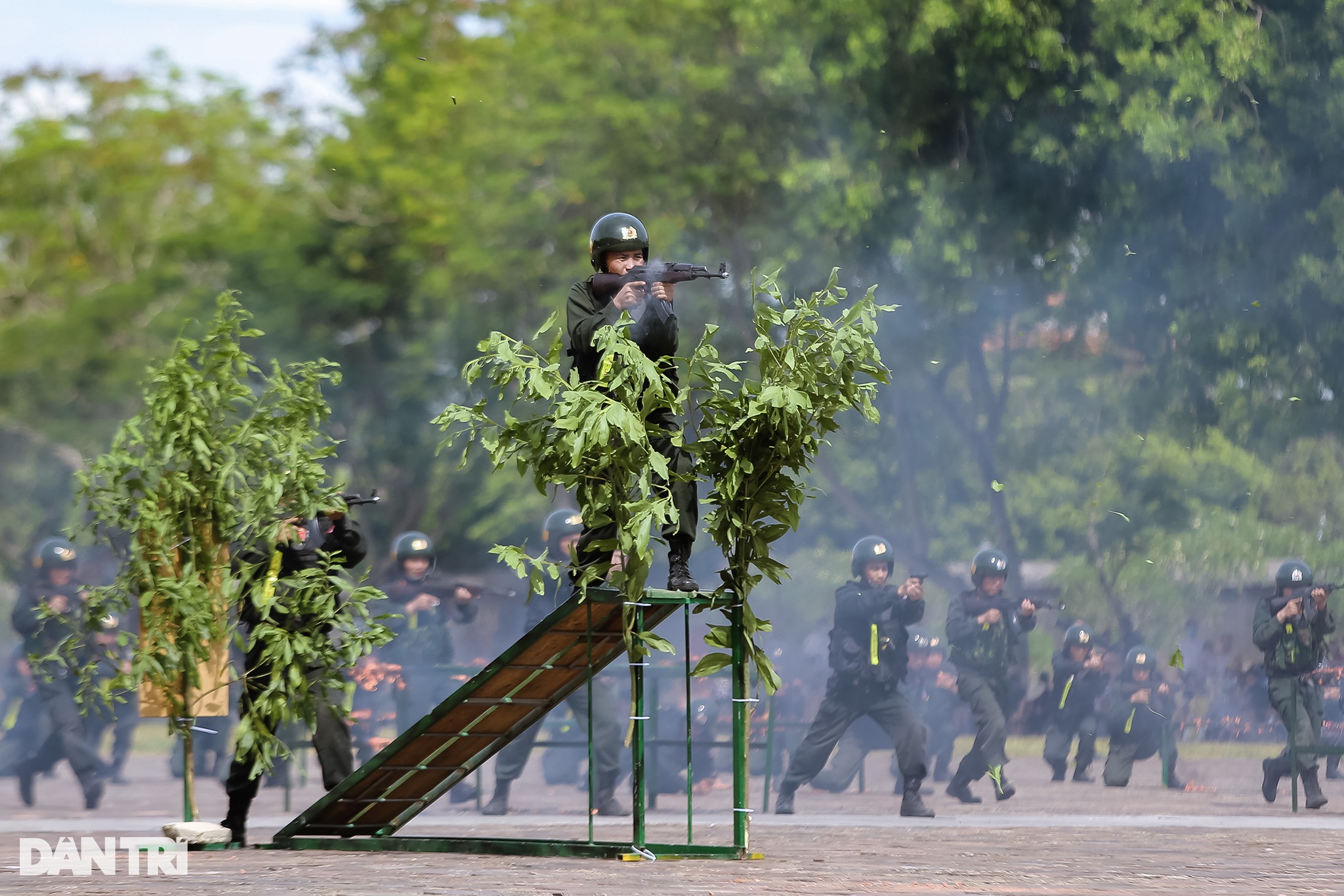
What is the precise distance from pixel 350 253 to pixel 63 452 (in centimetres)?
496

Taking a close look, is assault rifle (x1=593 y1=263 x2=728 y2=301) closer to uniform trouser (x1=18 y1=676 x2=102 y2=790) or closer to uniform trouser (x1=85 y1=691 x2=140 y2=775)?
uniform trouser (x1=18 y1=676 x2=102 y2=790)

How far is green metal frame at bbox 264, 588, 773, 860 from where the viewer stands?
22.7 feet

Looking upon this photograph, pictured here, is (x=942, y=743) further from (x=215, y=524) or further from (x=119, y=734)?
→ (x=215, y=524)

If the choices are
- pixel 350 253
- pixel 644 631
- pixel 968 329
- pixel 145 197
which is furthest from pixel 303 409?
pixel 145 197

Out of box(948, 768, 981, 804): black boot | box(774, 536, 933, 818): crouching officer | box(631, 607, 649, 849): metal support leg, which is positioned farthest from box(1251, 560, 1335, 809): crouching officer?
box(631, 607, 649, 849): metal support leg

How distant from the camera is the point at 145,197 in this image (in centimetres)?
2525

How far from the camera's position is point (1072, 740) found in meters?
14.5

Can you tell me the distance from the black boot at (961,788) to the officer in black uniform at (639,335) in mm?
5699

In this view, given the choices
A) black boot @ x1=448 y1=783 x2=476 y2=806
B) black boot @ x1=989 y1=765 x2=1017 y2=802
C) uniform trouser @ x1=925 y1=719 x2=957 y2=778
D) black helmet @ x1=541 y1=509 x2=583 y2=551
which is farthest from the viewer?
uniform trouser @ x1=925 y1=719 x2=957 y2=778

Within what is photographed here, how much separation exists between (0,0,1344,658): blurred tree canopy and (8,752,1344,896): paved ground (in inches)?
167

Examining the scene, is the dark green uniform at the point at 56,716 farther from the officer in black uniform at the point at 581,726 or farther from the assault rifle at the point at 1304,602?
the assault rifle at the point at 1304,602

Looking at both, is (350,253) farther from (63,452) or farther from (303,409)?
(303,409)

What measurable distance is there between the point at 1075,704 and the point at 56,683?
8.32m

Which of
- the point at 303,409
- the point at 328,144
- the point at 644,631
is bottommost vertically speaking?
the point at 644,631
